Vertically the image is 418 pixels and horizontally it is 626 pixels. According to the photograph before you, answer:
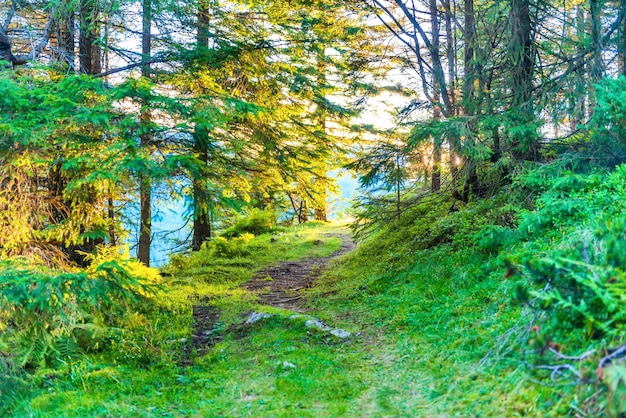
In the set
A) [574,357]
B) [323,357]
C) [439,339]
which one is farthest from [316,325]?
[574,357]

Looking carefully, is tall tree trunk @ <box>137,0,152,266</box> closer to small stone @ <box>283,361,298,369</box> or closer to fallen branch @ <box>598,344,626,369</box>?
small stone @ <box>283,361,298,369</box>

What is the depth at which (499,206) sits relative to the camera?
23.2ft

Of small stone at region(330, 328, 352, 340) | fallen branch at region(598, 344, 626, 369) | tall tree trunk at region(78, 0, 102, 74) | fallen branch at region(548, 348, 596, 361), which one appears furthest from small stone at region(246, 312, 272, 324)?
tall tree trunk at region(78, 0, 102, 74)

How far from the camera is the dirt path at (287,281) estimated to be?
8666mm

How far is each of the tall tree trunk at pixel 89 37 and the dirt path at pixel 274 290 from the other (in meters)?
5.09

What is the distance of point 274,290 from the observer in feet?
31.5

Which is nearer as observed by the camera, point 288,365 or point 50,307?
point 50,307

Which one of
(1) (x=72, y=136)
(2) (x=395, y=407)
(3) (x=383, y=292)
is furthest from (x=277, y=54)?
(2) (x=395, y=407)

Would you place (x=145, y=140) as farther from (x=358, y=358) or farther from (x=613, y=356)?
(x=613, y=356)

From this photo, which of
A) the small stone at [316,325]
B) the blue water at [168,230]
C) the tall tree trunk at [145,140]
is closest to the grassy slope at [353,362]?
the small stone at [316,325]

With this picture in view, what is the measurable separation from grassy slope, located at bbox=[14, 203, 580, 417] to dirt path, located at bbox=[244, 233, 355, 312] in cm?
73

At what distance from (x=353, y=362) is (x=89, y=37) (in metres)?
7.73

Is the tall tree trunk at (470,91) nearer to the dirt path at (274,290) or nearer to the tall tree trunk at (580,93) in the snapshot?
the tall tree trunk at (580,93)

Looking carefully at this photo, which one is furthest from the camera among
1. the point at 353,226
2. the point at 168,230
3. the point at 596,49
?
the point at 168,230
